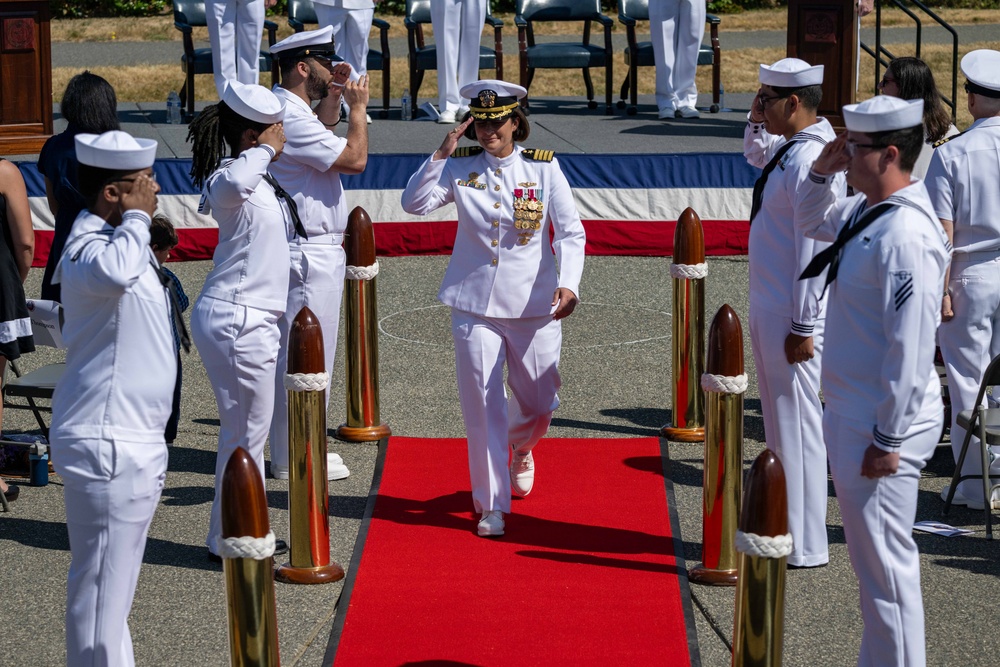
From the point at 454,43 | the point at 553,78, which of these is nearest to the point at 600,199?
the point at 454,43

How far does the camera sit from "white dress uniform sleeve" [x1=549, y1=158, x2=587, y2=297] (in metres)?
6.38

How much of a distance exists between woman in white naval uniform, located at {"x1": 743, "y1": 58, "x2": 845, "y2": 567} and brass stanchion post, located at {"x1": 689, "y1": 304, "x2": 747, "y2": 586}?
18 cm

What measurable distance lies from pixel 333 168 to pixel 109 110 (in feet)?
3.81

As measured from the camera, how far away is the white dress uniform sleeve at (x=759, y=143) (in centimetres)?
654

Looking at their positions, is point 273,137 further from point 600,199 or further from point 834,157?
point 600,199

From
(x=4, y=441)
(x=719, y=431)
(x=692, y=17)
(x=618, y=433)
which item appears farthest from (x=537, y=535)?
(x=692, y=17)

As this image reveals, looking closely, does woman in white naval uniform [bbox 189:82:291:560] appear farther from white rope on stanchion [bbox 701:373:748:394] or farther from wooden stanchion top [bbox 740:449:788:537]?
wooden stanchion top [bbox 740:449:788:537]

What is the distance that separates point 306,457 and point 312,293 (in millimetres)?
1326

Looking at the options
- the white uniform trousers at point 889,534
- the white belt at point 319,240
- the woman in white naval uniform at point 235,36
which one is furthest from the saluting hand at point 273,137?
the woman in white naval uniform at point 235,36

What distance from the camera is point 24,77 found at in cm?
1233

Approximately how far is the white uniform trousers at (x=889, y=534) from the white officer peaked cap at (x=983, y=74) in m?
2.69

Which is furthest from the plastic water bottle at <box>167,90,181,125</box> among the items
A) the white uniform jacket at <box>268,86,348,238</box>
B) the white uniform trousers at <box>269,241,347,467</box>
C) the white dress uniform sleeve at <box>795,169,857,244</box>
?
the white dress uniform sleeve at <box>795,169,857,244</box>

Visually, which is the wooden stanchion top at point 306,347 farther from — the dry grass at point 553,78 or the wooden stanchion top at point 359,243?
the dry grass at point 553,78

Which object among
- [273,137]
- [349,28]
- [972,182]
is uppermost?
[349,28]
